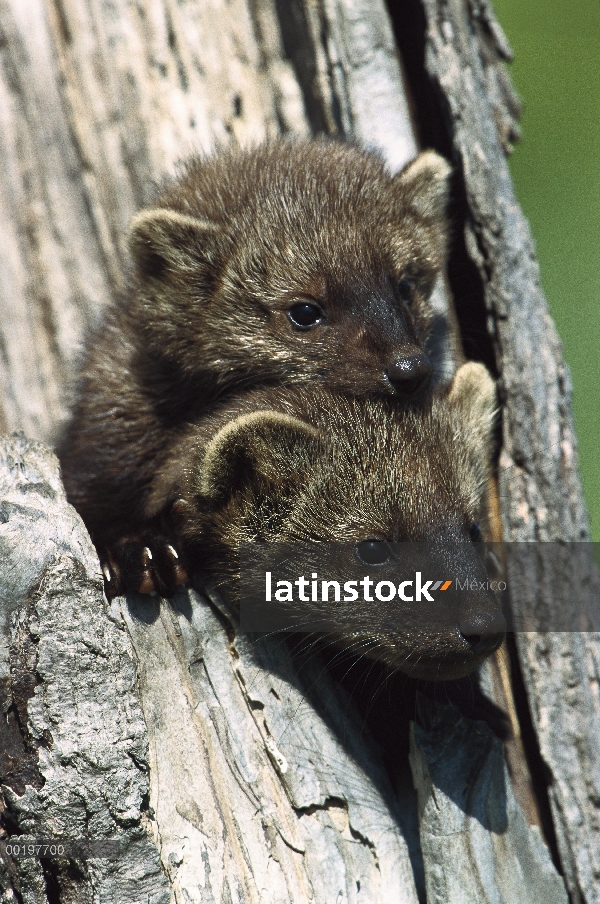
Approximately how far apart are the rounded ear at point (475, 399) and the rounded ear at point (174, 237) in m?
1.39

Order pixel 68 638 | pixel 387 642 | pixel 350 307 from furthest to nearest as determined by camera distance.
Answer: pixel 350 307, pixel 387 642, pixel 68 638

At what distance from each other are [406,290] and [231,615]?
1.84 meters

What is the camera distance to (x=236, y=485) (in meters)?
3.73

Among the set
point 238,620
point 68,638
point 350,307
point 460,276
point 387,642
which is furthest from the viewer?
point 460,276

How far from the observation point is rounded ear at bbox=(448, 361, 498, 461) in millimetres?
4145

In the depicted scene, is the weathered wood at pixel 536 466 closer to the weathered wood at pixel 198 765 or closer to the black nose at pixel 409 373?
the weathered wood at pixel 198 765

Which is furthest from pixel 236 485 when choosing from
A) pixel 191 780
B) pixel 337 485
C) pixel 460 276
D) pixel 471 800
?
pixel 460 276

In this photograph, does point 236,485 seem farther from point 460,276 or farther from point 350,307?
point 460,276

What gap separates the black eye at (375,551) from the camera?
3.63m

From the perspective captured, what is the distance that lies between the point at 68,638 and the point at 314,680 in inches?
42.9

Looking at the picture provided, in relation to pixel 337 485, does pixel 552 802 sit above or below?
below

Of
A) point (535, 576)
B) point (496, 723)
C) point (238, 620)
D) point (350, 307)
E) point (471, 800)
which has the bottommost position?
point (471, 800)

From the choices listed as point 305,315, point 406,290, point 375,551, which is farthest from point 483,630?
point 406,290

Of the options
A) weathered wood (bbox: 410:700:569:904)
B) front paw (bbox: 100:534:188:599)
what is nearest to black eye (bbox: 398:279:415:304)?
front paw (bbox: 100:534:188:599)
